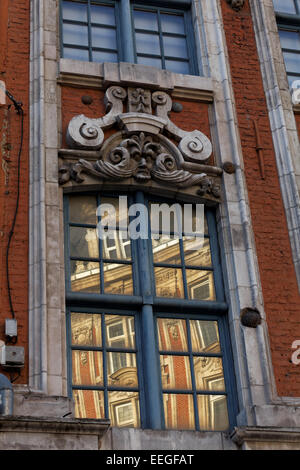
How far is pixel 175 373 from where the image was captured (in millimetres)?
10461

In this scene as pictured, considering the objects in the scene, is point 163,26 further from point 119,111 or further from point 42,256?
point 42,256

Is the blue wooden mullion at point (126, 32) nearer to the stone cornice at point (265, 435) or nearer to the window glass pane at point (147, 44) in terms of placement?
the window glass pane at point (147, 44)

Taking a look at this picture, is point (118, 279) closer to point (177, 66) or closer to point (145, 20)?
point (177, 66)

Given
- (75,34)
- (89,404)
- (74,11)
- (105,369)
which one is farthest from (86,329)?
(74,11)

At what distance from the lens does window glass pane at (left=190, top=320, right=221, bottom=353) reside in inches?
423

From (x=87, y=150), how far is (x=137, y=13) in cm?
290

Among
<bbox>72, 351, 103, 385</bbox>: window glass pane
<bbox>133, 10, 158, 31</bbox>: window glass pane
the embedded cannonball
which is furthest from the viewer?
<bbox>133, 10, 158, 31</bbox>: window glass pane

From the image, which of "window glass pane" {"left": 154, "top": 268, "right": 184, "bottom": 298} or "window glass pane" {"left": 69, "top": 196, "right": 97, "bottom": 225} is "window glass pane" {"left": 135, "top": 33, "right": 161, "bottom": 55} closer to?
"window glass pane" {"left": 69, "top": 196, "right": 97, "bottom": 225}

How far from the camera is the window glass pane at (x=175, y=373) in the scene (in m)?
10.4

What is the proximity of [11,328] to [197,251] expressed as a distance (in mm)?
2628

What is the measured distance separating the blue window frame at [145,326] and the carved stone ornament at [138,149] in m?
0.36

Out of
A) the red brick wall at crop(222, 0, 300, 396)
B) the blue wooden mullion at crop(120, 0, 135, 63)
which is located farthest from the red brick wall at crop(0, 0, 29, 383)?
the red brick wall at crop(222, 0, 300, 396)

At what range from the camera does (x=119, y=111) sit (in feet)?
39.0

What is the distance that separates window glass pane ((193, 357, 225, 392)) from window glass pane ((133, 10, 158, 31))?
16.6 ft
